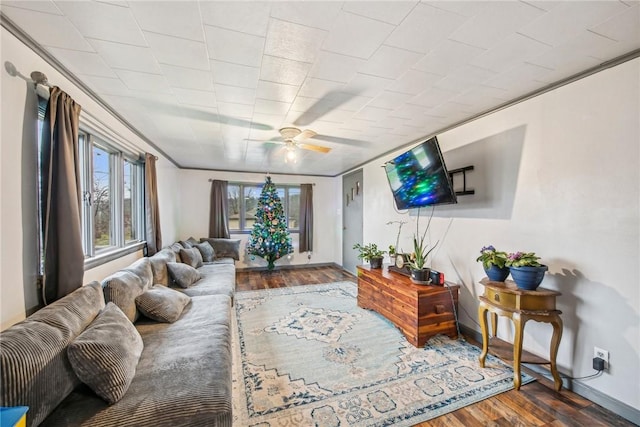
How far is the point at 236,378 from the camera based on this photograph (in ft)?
6.90

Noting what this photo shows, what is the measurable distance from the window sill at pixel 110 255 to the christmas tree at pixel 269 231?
2.45 meters

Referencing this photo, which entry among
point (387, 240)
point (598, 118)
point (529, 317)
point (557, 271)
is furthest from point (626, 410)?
point (387, 240)

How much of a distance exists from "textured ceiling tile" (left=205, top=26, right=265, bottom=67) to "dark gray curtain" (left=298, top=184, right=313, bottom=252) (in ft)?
15.4

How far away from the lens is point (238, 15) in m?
1.34

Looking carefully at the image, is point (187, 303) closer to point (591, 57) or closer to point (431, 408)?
point (431, 408)

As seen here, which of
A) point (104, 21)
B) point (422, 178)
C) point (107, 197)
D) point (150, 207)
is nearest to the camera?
point (104, 21)

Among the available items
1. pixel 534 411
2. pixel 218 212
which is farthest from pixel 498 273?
pixel 218 212

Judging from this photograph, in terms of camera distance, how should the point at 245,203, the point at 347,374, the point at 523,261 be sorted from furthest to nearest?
the point at 245,203 < the point at 347,374 < the point at 523,261

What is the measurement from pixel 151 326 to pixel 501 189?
3401mm

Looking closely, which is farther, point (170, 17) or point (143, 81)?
point (143, 81)

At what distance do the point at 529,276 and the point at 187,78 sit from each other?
3.04m

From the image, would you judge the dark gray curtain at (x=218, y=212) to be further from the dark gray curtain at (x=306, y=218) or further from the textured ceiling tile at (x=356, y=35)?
the textured ceiling tile at (x=356, y=35)

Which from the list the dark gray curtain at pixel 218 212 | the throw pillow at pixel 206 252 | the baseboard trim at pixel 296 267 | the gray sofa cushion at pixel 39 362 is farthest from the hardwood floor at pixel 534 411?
the dark gray curtain at pixel 218 212

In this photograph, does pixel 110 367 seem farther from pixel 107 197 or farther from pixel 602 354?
pixel 602 354
